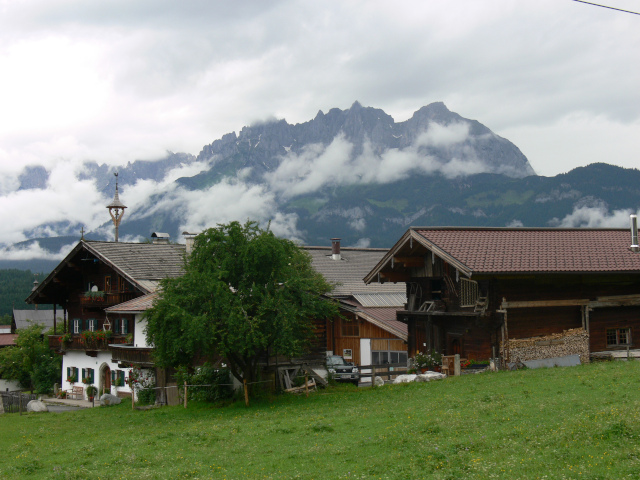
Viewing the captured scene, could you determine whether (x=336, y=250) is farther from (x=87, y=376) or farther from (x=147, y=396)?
(x=147, y=396)

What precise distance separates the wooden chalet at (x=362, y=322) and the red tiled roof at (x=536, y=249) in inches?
384

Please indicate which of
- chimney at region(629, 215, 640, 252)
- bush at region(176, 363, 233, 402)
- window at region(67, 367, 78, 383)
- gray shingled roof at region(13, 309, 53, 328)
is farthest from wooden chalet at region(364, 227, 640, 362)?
gray shingled roof at region(13, 309, 53, 328)

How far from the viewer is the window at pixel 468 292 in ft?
99.7

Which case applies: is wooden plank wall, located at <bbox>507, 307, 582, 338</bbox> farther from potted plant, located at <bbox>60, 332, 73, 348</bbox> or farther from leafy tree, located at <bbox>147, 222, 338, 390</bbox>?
potted plant, located at <bbox>60, 332, 73, 348</bbox>

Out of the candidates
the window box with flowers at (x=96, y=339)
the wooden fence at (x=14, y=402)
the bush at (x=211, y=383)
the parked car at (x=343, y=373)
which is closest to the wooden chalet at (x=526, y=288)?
the parked car at (x=343, y=373)

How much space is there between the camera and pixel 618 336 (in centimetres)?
3167

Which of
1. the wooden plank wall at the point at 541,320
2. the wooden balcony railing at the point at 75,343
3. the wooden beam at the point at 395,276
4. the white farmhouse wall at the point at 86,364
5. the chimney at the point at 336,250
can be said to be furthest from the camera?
the chimney at the point at 336,250

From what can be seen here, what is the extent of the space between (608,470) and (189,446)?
10729 mm

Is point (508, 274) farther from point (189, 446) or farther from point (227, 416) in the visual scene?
point (189, 446)

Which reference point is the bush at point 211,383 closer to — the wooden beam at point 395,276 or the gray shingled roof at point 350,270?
the wooden beam at point 395,276

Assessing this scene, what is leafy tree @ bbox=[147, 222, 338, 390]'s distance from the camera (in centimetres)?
2461

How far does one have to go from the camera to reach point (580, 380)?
21.5m

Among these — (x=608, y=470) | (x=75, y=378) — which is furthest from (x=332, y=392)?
(x=75, y=378)

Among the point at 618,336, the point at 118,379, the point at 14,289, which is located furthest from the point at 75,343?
the point at 14,289
